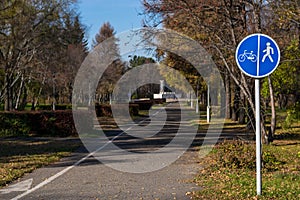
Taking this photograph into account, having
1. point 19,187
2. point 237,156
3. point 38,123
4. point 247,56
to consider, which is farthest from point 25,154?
point 247,56

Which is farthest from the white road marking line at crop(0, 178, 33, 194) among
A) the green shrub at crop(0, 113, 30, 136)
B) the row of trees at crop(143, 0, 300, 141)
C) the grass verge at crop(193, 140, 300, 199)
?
the green shrub at crop(0, 113, 30, 136)

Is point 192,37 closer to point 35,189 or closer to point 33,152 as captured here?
point 33,152

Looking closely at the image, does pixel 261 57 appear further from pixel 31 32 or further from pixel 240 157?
pixel 31 32

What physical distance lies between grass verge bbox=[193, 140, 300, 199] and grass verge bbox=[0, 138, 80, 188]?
4403 mm

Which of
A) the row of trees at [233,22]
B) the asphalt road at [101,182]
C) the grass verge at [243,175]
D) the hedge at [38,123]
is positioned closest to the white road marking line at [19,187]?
the asphalt road at [101,182]

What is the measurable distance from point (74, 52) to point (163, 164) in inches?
1494

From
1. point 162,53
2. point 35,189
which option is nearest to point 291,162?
point 35,189

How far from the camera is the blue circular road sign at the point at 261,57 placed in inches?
325

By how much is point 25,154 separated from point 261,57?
1044 centimetres

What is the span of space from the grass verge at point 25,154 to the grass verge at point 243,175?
440 cm

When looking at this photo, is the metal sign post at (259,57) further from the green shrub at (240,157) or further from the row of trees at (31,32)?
the row of trees at (31,32)

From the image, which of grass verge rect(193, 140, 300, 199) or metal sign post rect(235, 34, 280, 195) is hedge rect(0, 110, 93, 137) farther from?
metal sign post rect(235, 34, 280, 195)

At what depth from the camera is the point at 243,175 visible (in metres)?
10.6

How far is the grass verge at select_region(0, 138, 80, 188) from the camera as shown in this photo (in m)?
12.1
